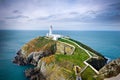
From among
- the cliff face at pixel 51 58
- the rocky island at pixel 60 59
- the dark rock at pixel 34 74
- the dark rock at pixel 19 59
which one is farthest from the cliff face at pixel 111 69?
the dark rock at pixel 19 59

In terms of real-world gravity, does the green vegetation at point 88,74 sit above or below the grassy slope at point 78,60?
below

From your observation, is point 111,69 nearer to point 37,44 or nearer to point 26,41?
point 37,44

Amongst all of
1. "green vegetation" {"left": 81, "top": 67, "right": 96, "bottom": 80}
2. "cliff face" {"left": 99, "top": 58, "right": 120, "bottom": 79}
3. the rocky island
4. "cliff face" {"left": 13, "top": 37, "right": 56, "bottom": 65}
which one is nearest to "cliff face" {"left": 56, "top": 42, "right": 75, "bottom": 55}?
the rocky island

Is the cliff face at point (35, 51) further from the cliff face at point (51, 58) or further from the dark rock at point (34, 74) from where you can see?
the dark rock at point (34, 74)

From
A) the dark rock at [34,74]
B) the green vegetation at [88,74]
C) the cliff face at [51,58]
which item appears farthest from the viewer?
the dark rock at [34,74]

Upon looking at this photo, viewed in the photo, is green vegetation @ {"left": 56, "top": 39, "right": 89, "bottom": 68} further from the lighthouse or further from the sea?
the lighthouse

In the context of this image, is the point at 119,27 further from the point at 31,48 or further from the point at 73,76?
the point at 31,48

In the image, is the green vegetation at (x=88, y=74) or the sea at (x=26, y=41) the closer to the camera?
the green vegetation at (x=88, y=74)
